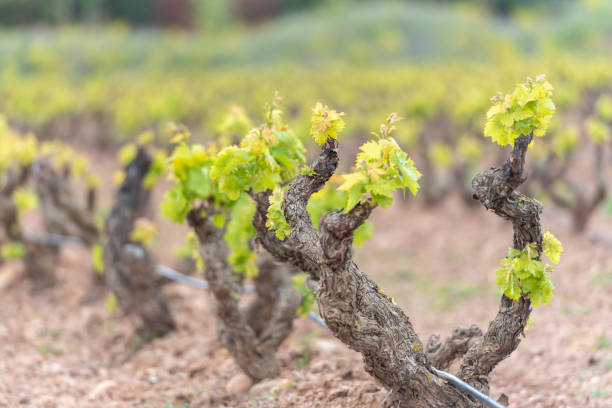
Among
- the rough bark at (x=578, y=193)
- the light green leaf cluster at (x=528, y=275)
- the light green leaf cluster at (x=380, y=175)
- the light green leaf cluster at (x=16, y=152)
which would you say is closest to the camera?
the light green leaf cluster at (x=380, y=175)

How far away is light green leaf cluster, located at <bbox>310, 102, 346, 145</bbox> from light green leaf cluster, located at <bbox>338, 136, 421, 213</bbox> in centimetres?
28

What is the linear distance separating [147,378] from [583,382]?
12.4 ft

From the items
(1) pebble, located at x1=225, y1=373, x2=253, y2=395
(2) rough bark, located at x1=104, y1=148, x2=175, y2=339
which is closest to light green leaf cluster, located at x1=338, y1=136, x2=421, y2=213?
(1) pebble, located at x1=225, y1=373, x2=253, y2=395

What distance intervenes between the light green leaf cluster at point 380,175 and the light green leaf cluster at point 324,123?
281 mm

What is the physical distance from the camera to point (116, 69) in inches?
1292

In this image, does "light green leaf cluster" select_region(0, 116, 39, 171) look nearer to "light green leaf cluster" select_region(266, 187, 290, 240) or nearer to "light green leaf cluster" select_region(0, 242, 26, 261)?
"light green leaf cluster" select_region(0, 242, 26, 261)

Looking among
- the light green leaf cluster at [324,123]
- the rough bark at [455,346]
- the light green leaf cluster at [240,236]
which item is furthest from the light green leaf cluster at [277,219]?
the rough bark at [455,346]

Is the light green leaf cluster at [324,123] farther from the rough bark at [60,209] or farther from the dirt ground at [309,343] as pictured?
the rough bark at [60,209]

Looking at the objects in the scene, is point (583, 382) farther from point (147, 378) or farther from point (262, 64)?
point (262, 64)

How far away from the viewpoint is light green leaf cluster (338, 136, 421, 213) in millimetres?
2865

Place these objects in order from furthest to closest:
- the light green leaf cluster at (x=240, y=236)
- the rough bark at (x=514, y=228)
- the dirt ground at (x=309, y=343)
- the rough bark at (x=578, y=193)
A: the rough bark at (x=578, y=193) → the dirt ground at (x=309, y=343) → the light green leaf cluster at (x=240, y=236) → the rough bark at (x=514, y=228)

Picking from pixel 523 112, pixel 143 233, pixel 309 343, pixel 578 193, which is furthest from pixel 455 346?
pixel 578 193

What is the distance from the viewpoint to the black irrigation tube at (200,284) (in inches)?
136

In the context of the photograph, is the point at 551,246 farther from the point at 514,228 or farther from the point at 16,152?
the point at 16,152
